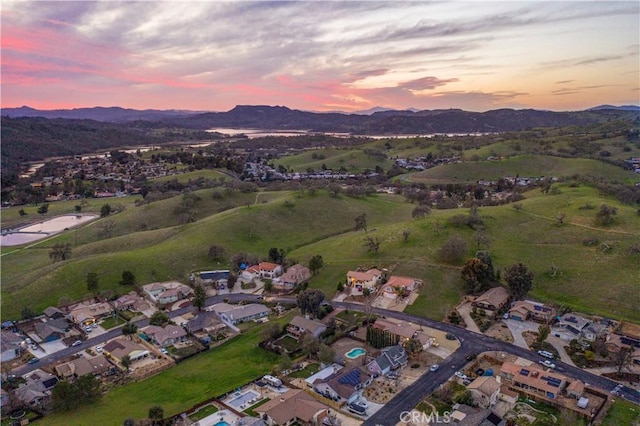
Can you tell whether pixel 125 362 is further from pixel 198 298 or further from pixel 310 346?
pixel 310 346

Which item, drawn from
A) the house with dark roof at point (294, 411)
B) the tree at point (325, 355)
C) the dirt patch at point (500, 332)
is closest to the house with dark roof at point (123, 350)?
the house with dark roof at point (294, 411)

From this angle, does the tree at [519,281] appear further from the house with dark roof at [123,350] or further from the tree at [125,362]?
the tree at [125,362]

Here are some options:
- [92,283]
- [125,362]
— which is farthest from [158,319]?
[92,283]

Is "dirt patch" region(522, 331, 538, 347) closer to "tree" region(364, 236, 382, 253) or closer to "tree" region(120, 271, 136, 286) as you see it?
"tree" region(364, 236, 382, 253)

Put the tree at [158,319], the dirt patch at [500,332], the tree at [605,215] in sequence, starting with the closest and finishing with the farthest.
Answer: the dirt patch at [500,332] → the tree at [158,319] → the tree at [605,215]

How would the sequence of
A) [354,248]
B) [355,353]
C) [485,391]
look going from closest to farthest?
[485,391] < [355,353] < [354,248]

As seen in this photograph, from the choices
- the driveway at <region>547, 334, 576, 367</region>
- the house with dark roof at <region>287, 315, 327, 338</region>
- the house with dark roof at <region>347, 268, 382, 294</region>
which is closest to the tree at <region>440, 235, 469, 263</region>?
the house with dark roof at <region>347, 268, 382, 294</region>
